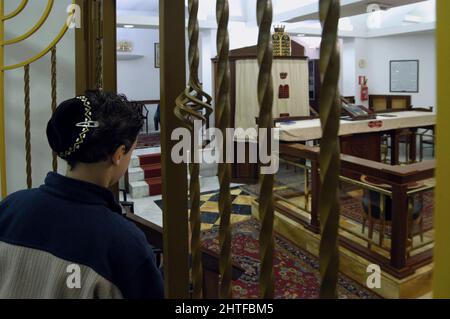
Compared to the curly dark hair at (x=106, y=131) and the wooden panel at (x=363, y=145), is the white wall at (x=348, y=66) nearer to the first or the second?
the wooden panel at (x=363, y=145)

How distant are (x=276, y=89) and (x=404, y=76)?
15.1 ft

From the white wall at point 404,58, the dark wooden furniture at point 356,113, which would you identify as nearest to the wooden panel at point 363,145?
the dark wooden furniture at point 356,113

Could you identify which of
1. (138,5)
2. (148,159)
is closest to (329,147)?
(148,159)

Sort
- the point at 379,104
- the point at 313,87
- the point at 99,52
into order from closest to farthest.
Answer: the point at 99,52 → the point at 313,87 → the point at 379,104

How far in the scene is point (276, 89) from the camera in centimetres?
664

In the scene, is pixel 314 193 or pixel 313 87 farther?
pixel 313 87

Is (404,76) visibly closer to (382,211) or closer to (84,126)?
(382,211)


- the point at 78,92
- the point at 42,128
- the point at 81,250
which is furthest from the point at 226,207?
the point at 42,128

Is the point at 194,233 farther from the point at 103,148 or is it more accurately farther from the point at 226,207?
the point at 103,148

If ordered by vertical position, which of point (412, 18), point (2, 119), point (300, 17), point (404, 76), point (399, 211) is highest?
point (412, 18)

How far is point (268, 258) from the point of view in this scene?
1.73 feet

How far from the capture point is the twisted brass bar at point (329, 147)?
40 centimetres

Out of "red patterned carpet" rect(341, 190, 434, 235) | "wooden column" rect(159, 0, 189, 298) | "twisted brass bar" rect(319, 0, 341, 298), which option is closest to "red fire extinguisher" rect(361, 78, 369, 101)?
"red patterned carpet" rect(341, 190, 434, 235)

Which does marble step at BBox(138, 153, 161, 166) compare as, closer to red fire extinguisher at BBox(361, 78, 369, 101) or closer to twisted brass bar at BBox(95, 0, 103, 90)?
twisted brass bar at BBox(95, 0, 103, 90)
